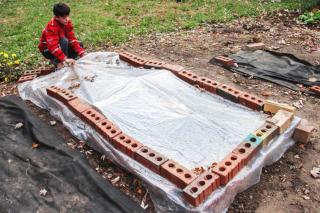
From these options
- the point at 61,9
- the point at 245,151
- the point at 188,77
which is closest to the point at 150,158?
the point at 245,151

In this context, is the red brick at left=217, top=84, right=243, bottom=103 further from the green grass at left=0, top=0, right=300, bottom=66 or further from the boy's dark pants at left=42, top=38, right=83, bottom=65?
the green grass at left=0, top=0, right=300, bottom=66

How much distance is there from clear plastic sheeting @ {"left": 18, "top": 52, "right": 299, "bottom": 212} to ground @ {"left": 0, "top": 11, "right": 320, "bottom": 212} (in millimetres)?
132

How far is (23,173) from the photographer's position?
3719mm

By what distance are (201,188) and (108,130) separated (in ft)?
4.37

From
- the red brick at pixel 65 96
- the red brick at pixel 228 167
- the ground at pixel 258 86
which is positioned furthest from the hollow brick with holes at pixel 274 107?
the red brick at pixel 65 96

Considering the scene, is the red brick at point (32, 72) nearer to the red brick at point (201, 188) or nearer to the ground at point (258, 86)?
the ground at point (258, 86)

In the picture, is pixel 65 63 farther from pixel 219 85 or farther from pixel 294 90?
pixel 294 90

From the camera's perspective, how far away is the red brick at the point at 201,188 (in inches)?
120

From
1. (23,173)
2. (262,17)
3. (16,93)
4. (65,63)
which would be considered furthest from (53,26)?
(262,17)

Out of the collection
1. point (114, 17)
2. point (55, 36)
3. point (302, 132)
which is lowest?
point (114, 17)

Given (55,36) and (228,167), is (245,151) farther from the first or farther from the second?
(55,36)

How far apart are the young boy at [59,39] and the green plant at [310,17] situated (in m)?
5.30

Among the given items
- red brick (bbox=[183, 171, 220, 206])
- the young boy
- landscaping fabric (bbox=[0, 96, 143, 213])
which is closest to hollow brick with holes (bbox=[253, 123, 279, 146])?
red brick (bbox=[183, 171, 220, 206])

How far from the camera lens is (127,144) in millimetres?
3697
